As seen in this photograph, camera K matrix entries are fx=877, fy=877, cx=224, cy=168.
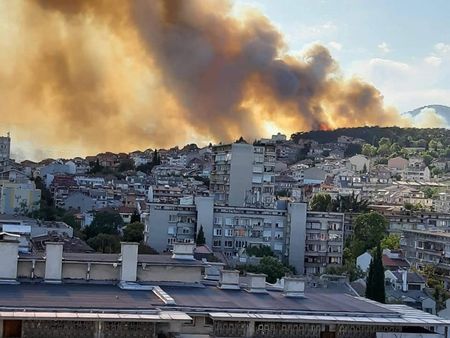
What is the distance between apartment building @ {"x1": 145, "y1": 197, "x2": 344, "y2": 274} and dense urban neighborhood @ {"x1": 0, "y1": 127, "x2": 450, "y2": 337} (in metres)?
0.08

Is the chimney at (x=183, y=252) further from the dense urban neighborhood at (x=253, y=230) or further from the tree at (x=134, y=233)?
the tree at (x=134, y=233)

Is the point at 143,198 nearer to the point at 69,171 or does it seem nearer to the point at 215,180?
the point at 215,180

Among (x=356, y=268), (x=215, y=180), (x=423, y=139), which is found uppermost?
(x=423, y=139)

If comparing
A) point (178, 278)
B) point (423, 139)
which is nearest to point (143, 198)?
point (178, 278)

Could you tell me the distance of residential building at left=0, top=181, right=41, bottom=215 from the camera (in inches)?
2756

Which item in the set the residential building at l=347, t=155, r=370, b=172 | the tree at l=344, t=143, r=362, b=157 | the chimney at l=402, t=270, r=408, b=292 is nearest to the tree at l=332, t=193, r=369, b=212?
the chimney at l=402, t=270, r=408, b=292

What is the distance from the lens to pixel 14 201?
70375 mm

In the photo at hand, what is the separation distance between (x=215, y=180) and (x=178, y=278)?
149 feet

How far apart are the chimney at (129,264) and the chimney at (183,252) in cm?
181

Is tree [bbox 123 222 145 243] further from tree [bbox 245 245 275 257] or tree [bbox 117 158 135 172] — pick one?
tree [bbox 117 158 135 172]

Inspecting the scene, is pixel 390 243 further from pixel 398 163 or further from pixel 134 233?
pixel 398 163

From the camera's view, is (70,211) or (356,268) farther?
(70,211)

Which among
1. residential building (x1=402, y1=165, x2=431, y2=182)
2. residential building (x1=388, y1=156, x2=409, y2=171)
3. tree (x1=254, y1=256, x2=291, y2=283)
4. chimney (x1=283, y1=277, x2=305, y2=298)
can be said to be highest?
residential building (x1=388, y1=156, x2=409, y2=171)

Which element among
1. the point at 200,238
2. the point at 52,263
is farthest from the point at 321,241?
the point at 52,263
